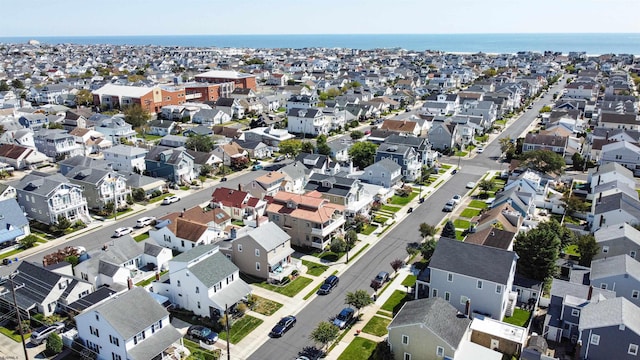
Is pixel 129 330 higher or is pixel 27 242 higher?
pixel 129 330

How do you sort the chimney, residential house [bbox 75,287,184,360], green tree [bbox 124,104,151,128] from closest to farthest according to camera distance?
residential house [bbox 75,287,184,360], the chimney, green tree [bbox 124,104,151,128]

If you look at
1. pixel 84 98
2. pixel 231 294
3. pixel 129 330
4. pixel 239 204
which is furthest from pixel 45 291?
pixel 84 98

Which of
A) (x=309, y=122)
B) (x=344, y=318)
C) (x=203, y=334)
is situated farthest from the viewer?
(x=309, y=122)

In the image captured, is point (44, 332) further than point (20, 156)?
No

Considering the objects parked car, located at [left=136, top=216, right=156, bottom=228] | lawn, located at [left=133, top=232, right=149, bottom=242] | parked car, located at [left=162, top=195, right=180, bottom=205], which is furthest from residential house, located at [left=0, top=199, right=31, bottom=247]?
parked car, located at [left=162, top=195, right=180, bottom=205]

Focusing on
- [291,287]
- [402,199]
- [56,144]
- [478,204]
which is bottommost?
[291,287]

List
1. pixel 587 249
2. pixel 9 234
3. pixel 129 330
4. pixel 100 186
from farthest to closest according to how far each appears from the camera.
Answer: pixel 100 186 < pixel 9 234 < pixel 587 249 < pixel 129 330

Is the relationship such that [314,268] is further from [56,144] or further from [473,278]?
[56,144]

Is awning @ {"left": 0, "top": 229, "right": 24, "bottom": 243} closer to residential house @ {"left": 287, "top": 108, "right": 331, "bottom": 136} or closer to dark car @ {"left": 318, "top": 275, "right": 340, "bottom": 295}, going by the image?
dark car @ {"left": 318, "top": 275, "right": 340, "bottom": 295}
